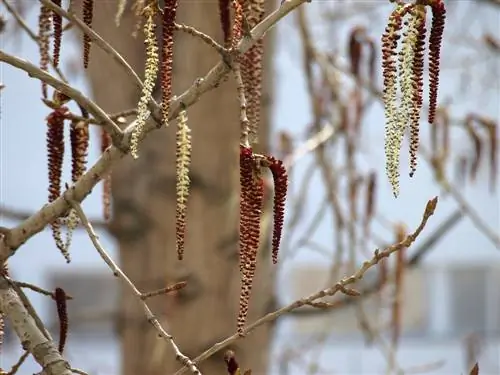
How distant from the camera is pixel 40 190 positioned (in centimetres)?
377

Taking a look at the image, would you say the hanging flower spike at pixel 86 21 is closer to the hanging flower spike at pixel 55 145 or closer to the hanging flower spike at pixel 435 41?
the hanging flower spike at pixel 55 145

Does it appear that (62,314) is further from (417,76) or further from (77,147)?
(417,76)

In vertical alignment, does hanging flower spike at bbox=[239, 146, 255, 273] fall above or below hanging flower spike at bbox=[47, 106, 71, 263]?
below

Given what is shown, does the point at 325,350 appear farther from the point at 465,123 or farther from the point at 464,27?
the point at 465,123

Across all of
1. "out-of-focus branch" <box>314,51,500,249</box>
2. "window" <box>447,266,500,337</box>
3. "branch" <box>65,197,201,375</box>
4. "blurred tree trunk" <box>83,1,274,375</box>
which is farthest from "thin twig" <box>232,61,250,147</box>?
"window" <box>447,266,500,337</box>

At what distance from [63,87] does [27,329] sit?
0.16 m

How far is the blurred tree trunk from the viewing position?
4.31 feet

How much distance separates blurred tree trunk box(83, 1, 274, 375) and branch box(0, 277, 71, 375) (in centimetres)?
71

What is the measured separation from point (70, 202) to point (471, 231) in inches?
151

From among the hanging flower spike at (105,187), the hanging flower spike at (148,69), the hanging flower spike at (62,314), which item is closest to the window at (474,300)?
the hanging flower spike at (105,187)

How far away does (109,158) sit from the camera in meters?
0.55

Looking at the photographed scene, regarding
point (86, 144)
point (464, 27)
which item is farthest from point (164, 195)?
point (464, 27)

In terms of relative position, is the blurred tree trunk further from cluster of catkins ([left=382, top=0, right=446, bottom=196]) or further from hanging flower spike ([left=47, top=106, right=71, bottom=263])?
cluster of catkins ([left=382, top=0, right=446, bottom=196])

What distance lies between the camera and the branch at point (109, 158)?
1.62ft
